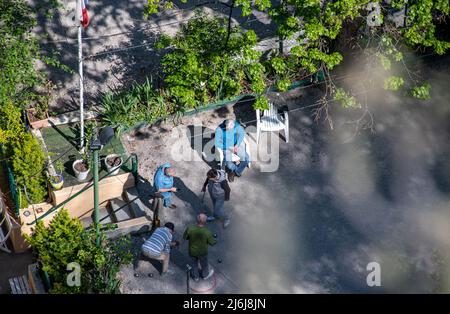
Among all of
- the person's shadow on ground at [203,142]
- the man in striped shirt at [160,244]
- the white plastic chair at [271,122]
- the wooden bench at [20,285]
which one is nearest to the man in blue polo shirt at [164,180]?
the man in striped shirt at [160,244]

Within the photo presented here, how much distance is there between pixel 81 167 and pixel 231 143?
10.1ft

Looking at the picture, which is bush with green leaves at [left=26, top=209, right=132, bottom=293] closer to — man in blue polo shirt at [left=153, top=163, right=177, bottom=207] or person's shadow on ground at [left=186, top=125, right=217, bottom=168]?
man in blue polo shirt at [left=153, top=163, right=177, bottom=207]

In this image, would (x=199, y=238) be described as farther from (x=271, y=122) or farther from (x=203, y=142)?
(x=271, y=122)

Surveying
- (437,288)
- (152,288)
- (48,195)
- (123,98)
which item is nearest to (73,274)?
(152,288)

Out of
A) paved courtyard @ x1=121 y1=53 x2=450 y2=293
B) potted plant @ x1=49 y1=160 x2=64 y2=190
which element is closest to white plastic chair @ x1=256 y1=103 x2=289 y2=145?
paved courtyard @ x1=121 y1=53 x2=450 y2=293

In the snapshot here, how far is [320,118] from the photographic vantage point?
745 inches

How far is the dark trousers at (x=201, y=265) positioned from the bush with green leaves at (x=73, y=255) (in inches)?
49.2

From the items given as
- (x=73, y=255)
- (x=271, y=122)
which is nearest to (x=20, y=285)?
(x=73, y=255)

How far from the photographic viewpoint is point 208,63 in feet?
60.3

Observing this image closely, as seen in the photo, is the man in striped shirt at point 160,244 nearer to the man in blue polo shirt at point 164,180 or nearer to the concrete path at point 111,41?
the man in blue polo shirt at point 164,180

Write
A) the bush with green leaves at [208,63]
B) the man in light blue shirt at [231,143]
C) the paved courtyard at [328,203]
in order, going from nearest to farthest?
the paved courtyard at [328,203] < the man in light blue shirt at [231,143] < the bush with green leaves at [208,63]

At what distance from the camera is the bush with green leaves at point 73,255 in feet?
48.5

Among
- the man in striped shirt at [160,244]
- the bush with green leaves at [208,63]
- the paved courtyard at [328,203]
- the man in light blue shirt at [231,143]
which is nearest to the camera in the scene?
the man in striped shirt at [160,244]

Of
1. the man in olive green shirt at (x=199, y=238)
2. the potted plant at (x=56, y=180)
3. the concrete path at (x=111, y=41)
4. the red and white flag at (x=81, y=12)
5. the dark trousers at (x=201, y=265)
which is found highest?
the red and white flag at (x=81, y=12)
